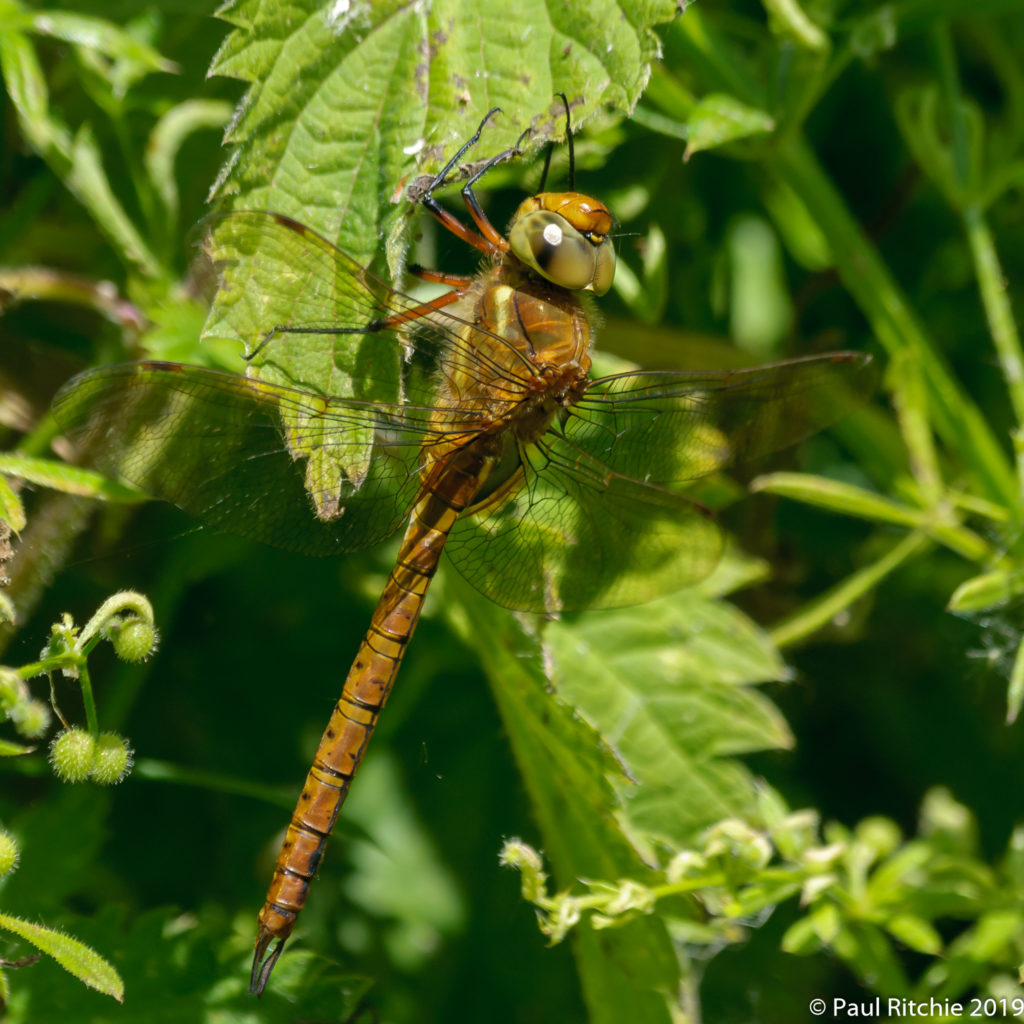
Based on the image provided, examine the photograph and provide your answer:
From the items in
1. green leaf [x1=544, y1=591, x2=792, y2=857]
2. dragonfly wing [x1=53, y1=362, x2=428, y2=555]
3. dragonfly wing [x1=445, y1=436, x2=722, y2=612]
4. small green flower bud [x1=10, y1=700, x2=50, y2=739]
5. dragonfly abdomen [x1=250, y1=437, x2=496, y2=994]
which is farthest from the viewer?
green leaf [x1=544, y1=591, x2=792, y2=857]

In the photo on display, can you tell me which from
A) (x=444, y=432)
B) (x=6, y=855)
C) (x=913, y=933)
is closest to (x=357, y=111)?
(x=444, y=432)

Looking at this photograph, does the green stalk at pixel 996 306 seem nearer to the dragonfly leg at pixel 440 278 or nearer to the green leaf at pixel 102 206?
the dragonfly leg at pixel 440 278

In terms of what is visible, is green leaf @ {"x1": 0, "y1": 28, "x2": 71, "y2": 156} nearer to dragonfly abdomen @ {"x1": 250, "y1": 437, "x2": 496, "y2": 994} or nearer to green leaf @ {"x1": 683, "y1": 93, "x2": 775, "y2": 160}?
dragonfly abdomen @ {"x1": 250, "y1": 437, "x2": 496, "y2": 994}

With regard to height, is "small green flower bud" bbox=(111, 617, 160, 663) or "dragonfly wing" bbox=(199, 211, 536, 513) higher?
"dragonfly wing" bbox=(199, 211, 536, 513)

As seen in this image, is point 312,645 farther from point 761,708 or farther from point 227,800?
point 761,708

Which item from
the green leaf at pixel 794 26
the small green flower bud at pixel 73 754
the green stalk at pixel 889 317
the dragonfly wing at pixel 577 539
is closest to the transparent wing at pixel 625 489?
the dragonfly wing at pixel 577 539

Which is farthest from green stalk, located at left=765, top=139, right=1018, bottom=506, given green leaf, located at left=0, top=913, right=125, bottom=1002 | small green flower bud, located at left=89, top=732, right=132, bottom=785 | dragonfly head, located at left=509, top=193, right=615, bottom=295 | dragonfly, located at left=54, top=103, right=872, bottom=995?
green leaf, located at left=0, top=913, right=125, bottom=1002

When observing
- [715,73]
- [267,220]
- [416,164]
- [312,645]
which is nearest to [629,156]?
[715,73]
